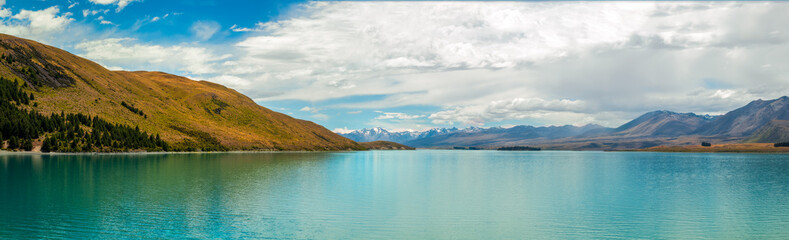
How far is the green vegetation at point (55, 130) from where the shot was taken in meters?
151

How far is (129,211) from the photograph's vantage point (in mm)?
39500

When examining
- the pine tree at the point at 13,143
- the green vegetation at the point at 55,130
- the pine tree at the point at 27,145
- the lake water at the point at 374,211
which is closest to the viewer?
the lake water at the point at 374,211

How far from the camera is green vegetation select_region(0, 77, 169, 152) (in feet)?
495

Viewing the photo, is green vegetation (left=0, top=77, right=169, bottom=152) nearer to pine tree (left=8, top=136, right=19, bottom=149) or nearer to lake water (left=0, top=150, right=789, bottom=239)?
pine tree (left=8, top=136, right=19, bottom=149)

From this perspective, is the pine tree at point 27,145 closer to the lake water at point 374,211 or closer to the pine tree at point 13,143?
the pine tree at point 13,143

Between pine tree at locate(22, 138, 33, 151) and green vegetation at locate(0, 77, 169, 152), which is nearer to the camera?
pine tree at locate(22, 138, 33, 151)

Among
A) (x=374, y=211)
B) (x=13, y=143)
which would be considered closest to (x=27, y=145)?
(x=13, y=143)

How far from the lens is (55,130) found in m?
166

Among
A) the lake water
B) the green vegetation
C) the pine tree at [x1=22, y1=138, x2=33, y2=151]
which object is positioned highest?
the green vegetation

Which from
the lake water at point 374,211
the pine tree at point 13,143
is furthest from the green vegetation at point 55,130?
the lake water at point 374,211

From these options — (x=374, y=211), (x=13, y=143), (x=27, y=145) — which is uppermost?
(x=13, y=143)

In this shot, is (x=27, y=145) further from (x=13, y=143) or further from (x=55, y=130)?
(x=55, y=130)

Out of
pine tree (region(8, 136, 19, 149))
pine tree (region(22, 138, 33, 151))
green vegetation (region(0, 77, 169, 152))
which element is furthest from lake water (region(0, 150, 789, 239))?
green vegetation (region(0, 77, 169, 152))

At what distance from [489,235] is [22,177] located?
73.2 metres
